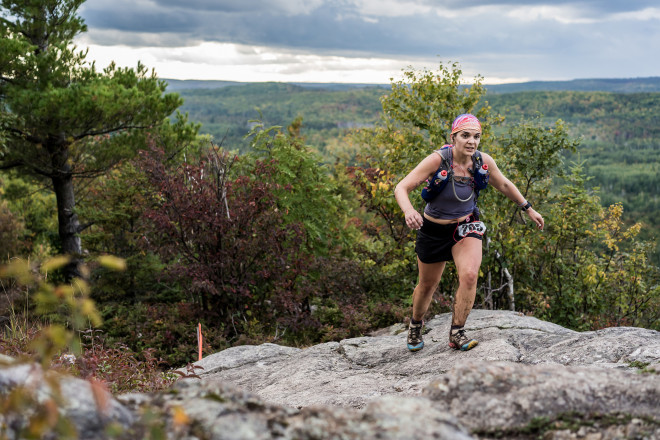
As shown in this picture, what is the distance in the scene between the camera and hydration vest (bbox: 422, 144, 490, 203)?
4.63 metres

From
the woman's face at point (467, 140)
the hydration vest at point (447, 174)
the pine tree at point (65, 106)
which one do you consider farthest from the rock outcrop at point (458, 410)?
the pine tree at point (65, 106)

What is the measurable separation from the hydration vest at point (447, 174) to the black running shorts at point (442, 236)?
0.27 meters

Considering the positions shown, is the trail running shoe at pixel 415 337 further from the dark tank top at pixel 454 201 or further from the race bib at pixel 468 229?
the dark tank top at pixel 454 201

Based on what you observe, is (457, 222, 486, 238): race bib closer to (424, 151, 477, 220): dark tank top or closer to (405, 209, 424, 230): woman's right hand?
(424, 151, 477, 220): dark tank top

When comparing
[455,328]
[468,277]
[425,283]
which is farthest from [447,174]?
[455,328]

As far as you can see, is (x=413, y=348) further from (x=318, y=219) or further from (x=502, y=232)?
(x=318, y=219)

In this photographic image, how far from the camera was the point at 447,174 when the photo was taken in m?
4.63

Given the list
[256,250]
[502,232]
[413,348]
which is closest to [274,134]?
[256,250]

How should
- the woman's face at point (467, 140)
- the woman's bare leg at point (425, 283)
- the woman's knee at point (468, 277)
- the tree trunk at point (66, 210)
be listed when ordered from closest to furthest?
the woman's face at point (467, 140), the woman's knee at point (468, 277), the woman's bare leg at point (425, 283), the tree trunk at point (66, 210)

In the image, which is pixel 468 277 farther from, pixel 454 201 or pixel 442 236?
pixel 454 201

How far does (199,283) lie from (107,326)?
3.56 metres

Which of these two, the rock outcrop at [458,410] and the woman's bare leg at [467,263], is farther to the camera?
the woman's bare leg at [467,263]

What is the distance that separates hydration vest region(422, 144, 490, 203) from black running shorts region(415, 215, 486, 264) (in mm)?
274

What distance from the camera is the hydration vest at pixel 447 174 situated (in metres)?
4.63
